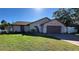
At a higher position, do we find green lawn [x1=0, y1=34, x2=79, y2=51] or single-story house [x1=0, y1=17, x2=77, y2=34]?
single-story house [x1=0, y1=17, x2=77, y2=34]

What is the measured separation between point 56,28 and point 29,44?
1.99ft

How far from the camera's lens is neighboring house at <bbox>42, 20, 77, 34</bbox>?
4.54 metres

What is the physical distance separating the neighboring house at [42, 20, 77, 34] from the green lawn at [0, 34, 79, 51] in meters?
0.24

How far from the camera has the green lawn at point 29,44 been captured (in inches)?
A: 175

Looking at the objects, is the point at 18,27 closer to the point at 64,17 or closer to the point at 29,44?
the point at 29,44

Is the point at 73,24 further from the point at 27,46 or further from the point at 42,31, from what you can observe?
the point at 27,46

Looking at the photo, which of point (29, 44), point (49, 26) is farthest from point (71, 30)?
point (29, 44)

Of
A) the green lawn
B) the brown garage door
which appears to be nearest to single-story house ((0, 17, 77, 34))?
the brown garage door

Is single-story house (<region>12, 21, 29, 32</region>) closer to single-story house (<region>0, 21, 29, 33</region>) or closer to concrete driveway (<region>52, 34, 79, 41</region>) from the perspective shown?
single-story house (<region>0, 21, 29, 33</region>)

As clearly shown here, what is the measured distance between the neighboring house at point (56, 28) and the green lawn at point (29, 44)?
24cm

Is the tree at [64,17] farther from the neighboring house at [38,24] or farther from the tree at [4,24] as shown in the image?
the tree at [4,24]

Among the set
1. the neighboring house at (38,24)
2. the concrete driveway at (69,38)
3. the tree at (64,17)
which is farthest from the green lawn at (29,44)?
the tree at (64,17)
